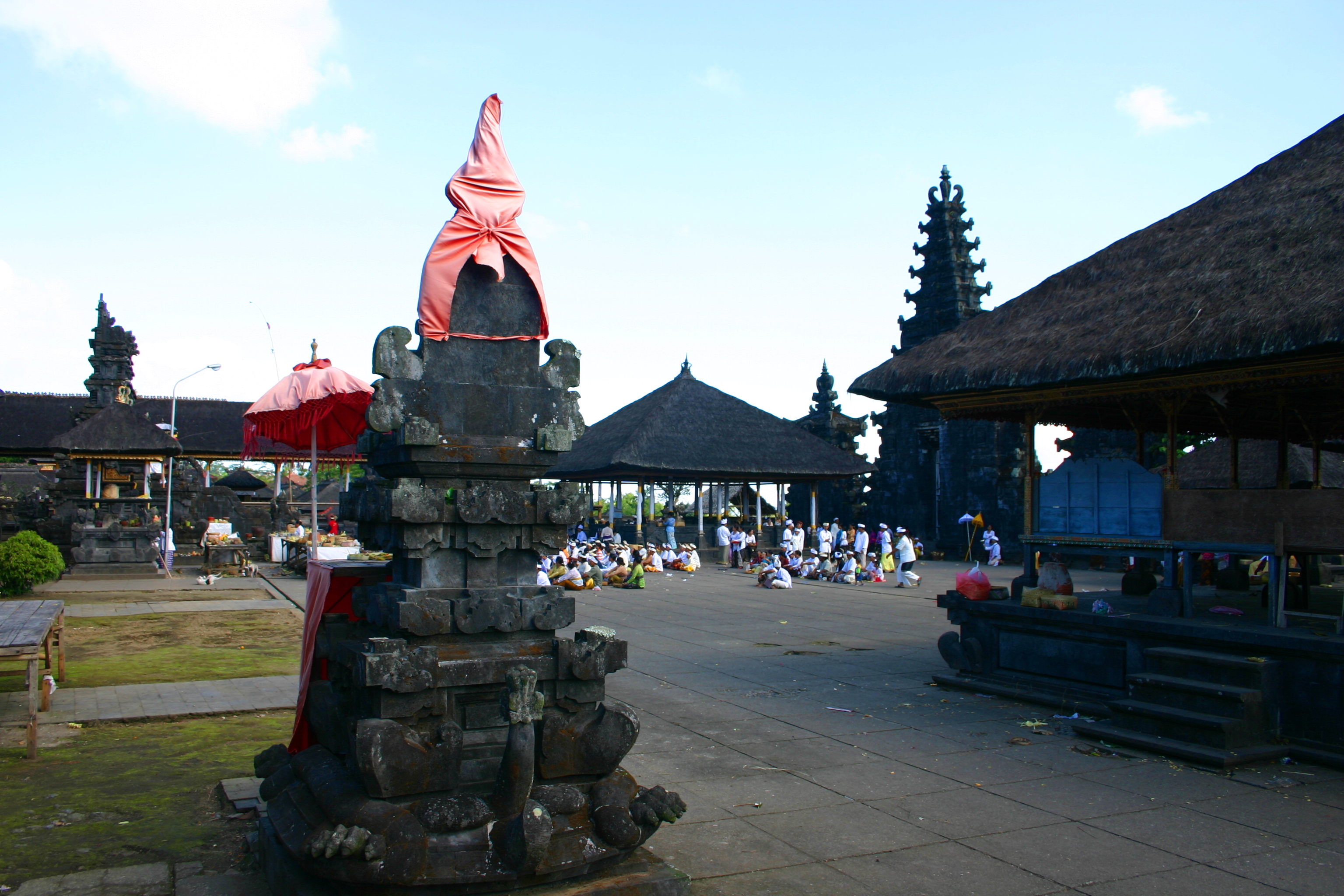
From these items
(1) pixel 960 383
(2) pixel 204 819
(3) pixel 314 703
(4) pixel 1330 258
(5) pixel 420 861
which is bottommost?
(2) pixel 204 819

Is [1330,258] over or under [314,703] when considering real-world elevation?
over

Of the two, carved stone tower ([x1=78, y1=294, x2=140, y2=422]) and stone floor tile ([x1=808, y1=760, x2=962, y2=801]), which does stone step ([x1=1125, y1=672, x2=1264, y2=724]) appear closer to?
stone floor tile ([x1=808, y1=760, x2=962, y2=801])

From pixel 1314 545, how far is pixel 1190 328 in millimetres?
1945

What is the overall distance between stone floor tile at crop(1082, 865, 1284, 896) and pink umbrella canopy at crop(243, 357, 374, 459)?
4829 millimetres

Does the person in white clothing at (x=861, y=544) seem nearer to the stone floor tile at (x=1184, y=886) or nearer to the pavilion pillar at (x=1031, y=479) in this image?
the pavilion pillar at (x=1031, y=479)

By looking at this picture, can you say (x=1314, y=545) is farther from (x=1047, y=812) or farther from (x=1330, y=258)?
(x=1047, y=812)

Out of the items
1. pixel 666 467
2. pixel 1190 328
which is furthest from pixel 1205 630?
pixel 666 467

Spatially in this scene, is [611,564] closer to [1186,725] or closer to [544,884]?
[1186,725]

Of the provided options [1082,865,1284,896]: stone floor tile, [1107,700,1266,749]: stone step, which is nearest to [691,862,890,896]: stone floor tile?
[1082,865,1284,896]: stone floor tile

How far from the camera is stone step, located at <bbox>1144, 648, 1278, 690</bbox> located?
720 cm

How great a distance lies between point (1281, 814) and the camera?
5.77 metres

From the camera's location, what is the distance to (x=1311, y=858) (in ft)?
16.4

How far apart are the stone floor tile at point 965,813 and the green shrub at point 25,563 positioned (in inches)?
664

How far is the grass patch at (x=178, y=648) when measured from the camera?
34.6 ft
